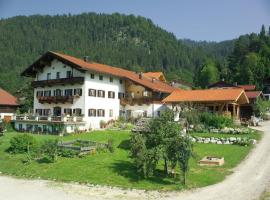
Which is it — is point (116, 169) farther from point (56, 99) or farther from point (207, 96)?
point (207, 96)

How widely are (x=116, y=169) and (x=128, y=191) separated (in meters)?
4.71

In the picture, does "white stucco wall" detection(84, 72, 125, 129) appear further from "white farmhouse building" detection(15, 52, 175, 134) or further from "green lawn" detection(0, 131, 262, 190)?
"green lawn" detection(0, 131, 262, 190)

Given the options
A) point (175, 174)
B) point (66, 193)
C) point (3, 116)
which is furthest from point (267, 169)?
point (3, 116)

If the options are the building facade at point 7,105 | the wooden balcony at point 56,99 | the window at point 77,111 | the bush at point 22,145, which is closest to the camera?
the bush at point 22,145

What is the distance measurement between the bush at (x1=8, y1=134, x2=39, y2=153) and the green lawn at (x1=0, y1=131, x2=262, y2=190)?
35.6 inches

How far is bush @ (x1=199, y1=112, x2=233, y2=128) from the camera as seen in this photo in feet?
147

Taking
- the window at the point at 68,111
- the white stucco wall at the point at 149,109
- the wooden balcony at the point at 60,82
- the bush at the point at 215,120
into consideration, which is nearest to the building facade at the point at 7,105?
the wooden balcony at the point at 60,82

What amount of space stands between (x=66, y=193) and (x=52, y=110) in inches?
1253

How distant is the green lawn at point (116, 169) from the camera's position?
2575 cm

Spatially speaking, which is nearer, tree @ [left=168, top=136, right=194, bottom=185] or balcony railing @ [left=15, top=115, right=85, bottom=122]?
tree @ [left=168, top=136, right=194, bottom=185]

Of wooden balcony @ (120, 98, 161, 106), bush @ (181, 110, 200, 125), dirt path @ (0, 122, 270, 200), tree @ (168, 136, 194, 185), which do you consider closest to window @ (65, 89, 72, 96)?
wooden balcony @ (120, 98, 161, 106)

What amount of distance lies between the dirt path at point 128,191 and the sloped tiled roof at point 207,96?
21.8 m

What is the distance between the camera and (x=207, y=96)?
51531 mm

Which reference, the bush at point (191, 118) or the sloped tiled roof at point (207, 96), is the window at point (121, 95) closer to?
the sloped tiled roof at point (207, 96)
